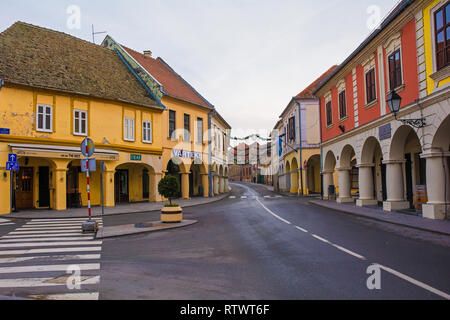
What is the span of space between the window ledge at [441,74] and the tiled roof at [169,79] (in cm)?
1981

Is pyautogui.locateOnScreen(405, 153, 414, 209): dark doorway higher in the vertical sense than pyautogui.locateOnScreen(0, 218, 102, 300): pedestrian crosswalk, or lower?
higher

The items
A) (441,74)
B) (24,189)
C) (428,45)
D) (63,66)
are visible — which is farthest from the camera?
(63,66)

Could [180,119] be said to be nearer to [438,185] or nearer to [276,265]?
[438,185]

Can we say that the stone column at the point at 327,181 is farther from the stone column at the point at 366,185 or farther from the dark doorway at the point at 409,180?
the dark doorway at the point at 409,180

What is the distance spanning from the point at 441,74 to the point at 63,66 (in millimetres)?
21011

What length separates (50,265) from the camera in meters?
7.15

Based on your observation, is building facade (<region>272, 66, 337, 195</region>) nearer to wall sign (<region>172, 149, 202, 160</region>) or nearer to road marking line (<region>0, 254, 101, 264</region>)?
wall sign (<region>172, 149, 202, 160</region>)

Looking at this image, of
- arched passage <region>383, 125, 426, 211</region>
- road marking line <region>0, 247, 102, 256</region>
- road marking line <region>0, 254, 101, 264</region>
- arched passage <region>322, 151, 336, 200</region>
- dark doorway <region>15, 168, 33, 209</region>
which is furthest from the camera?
arched passage <region>322, 151, 336, 200</region>

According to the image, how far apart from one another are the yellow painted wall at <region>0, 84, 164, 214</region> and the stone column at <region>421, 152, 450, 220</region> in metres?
18.6

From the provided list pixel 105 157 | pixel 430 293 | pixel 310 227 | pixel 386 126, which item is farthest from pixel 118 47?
pixel 430 293

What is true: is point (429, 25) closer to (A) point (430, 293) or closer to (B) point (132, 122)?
(A) point (430, 293)

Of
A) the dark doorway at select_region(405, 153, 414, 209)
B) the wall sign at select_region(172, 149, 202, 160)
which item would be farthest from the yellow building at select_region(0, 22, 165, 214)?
the dark doorway at select_region(405, 153, 414, 209)

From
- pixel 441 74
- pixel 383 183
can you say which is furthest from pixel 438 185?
pixel 383 183

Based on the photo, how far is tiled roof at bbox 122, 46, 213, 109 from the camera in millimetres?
30062
